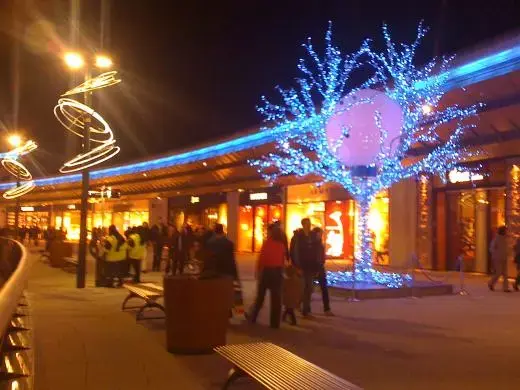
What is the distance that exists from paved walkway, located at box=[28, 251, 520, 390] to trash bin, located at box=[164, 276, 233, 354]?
20 cm

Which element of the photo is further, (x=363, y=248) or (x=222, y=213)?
(x=222, y=213)

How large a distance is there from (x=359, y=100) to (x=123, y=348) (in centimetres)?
957

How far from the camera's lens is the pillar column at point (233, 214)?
40000mm

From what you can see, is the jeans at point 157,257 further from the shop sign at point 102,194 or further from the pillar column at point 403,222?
the pillar column at point 403,222

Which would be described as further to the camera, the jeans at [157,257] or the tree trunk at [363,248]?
the jeans at [157,257]

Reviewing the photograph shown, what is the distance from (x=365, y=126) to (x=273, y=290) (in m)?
6.65

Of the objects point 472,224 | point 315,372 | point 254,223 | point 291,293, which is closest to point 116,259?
point 291,293

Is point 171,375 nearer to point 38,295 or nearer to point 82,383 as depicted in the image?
point 82,383

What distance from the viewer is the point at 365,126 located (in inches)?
669

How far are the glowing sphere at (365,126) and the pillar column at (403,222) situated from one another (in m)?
8.99

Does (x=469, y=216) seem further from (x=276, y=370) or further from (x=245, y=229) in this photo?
(x=276, y=370)

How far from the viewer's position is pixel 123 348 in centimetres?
968

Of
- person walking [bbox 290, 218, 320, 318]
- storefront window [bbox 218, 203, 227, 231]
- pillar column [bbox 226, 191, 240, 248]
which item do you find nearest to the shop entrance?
person walking [bbox 290, 218, 320, 318]

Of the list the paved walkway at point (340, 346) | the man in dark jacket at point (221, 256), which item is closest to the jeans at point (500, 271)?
the paved walkway at point (340, 346)
